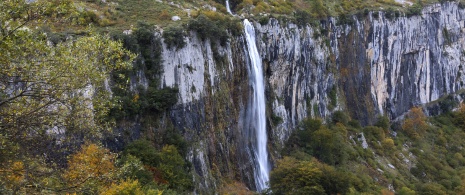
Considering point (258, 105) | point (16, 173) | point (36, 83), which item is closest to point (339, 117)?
point (258, 105)

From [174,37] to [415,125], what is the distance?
3909 cm

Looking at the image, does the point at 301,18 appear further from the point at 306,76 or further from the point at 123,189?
the point at 123,189

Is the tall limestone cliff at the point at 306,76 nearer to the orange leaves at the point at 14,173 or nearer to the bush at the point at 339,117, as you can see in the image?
the bush at the point at 339,117

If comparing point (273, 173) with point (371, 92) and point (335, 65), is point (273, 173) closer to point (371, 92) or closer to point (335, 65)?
point (335, 65)

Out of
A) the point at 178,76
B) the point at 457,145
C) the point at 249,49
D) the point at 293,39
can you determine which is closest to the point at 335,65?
the point at 293,39

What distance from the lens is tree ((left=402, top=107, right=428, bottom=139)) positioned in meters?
54.3

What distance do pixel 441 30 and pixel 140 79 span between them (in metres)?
52.2

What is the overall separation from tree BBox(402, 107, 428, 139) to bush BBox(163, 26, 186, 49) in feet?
121

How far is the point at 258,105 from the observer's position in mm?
35031

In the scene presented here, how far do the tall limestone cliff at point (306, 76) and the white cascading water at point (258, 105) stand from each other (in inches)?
37.8

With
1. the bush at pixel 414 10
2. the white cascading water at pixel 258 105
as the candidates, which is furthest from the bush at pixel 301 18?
the bush at pixel 414 10

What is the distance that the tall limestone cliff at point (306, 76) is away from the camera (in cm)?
2838

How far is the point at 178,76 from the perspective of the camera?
1091 inches

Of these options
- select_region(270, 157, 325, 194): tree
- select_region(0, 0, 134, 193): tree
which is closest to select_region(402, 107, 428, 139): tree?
select_region(270, 157, 325, 194): tree
